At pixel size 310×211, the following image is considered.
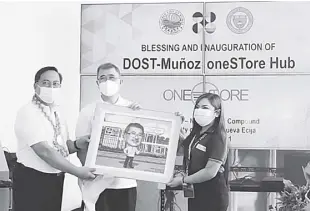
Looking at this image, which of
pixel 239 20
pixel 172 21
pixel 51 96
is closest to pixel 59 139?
pixel 51 96

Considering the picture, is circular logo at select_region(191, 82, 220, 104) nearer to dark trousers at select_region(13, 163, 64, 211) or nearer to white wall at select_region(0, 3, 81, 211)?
white wall at select_region(0, 3, 81, 211)

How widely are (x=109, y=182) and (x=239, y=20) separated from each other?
112cm

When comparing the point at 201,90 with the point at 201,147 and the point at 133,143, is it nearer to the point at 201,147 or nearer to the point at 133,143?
the point at 201,147

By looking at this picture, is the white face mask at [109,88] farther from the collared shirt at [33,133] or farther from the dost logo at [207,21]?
the dost logo at [207,21]

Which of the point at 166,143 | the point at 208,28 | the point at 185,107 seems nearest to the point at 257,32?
the point at 208,28

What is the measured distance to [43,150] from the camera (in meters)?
2.92

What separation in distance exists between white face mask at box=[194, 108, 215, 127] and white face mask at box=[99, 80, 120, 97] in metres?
0.45

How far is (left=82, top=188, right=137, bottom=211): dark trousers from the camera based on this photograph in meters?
2.92

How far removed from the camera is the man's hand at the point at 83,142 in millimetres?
2924

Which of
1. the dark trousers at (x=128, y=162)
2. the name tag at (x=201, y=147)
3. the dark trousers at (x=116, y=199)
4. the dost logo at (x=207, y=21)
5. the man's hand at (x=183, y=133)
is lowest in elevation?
the dark trousers at (x=116, y=199)

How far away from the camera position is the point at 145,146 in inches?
114

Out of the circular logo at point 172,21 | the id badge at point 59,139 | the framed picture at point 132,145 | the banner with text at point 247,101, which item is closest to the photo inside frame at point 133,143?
the framed picture at point 132,145

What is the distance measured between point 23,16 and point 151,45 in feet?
2.42

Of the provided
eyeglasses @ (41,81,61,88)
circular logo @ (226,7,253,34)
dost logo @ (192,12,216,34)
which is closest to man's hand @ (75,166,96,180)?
eyeglasses @ (41,81,61,88)
